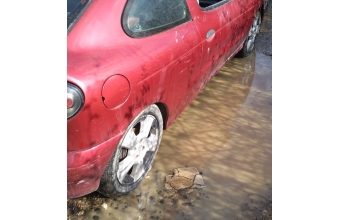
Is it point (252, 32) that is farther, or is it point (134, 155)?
point (252, 32)

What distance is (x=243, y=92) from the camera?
390cm

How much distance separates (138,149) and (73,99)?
0.82 m

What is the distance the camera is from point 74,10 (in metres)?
1.73

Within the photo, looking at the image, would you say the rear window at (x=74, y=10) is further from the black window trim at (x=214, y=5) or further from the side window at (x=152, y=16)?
the black window trim at (x=214, y=5)

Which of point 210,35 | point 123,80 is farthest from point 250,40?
point 123,80

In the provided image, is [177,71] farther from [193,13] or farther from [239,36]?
[239,36]

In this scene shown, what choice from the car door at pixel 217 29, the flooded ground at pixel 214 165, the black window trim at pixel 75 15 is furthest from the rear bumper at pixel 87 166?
the car door at pixel 217 29

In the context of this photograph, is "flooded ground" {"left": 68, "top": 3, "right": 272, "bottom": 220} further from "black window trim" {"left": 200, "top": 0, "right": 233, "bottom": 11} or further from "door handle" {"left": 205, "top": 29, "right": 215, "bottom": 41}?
"black window trim" {"left": 200, "top": 0, "right": 233, "bottom": 11}

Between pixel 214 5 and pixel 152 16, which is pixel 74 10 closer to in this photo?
pixel 152 16

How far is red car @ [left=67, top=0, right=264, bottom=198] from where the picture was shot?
5.33ft

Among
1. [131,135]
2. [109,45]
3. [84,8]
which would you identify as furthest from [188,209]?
[84,8]

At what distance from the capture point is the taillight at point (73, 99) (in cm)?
152

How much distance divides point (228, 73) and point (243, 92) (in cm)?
60

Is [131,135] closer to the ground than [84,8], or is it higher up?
closer to the ground
